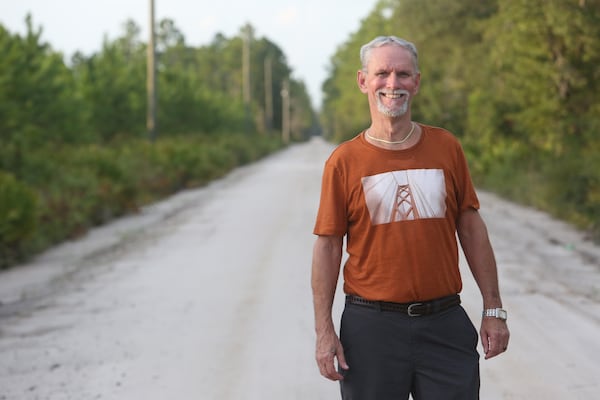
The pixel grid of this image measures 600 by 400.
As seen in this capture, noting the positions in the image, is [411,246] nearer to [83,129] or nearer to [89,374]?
[89,374]

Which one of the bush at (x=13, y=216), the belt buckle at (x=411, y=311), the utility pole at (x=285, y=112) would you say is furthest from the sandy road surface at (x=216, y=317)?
the utility pole at (x=285, y=112)

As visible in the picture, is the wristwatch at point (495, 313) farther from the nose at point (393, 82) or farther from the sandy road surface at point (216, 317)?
the sandy road surface at point (216, 317)

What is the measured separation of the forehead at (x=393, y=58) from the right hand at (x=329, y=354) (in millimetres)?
1015

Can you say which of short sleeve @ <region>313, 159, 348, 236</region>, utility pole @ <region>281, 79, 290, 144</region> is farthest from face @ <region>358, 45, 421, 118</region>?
utility pole @ <region>281, 79, 290, 144</region>

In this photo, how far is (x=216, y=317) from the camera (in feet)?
23.6

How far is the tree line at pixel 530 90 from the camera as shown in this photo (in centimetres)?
1443

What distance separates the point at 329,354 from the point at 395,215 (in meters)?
0.57

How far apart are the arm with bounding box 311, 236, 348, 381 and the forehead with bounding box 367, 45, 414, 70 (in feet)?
2.19

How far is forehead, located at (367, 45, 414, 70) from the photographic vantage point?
2.93 meters

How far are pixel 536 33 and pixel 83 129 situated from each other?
13.1 m

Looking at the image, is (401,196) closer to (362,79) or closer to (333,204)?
(333,204)

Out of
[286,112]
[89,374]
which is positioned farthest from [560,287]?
[286,112]

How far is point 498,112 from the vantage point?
61.9 ft

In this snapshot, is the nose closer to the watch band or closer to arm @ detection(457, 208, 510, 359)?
arm @ detection(457, 208, 510, 359)
